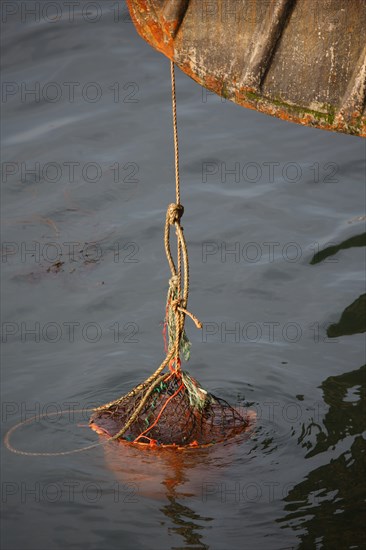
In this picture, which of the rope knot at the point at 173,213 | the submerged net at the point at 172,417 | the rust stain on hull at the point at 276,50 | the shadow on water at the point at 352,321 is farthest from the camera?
the shadow on water at the point at 352,321

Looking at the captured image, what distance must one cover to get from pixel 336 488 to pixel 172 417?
3.71 feet

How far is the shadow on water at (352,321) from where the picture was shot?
7.46m

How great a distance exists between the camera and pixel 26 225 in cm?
902

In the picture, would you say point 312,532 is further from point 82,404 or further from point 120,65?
point 120,65

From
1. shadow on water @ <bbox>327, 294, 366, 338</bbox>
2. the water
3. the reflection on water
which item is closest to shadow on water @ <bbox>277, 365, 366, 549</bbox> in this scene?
the water

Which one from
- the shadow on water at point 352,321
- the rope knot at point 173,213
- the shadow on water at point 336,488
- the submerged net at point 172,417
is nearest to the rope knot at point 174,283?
A: the rope knot at point 173,213

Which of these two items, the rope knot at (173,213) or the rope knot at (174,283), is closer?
the rope knot at (173,213)

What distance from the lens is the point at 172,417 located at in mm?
5699

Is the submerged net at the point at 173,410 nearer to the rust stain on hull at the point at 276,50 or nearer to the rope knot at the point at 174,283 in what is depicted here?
the rope knot at the point at 174,283

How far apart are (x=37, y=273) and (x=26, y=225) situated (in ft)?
2.65

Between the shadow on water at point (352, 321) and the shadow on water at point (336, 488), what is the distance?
2.47 ft

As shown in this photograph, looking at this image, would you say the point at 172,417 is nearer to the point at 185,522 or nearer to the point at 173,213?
the point at 185,522

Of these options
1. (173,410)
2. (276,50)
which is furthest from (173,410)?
(276,50)

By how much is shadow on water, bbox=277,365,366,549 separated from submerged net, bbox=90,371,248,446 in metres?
0.58
